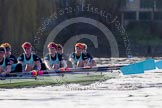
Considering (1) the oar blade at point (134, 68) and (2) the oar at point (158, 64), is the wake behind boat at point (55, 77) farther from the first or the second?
(2) the oar at point (158, 64)

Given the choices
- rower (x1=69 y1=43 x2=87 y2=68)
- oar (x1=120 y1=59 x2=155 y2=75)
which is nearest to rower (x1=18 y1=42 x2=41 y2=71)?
rower (x1=69 y1=43 x2=87 y2=68)

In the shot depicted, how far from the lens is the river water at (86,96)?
479 inches

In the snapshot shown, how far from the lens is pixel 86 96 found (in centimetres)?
1392

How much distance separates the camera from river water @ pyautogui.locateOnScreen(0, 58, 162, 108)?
39.9 ft

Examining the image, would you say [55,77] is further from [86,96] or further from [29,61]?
[86,96]

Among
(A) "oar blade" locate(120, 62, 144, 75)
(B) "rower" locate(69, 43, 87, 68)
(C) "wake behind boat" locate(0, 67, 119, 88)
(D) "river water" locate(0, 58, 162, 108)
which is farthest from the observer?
(B) "rower" locate(69, 43, 87, 68)

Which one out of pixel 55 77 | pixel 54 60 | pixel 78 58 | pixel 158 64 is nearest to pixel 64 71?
pixel 55 77

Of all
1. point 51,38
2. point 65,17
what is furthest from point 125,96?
point 65,17

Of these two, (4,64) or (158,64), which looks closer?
(4,64)

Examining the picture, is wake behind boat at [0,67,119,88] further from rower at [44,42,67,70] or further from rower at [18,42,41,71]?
rower at [44,42,67,70]

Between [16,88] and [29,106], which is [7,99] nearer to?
[29,106]

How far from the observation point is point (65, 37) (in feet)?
131

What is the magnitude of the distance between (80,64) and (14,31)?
13426 millimetres

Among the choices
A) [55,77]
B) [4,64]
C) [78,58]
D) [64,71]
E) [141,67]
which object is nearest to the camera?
[4,64]
